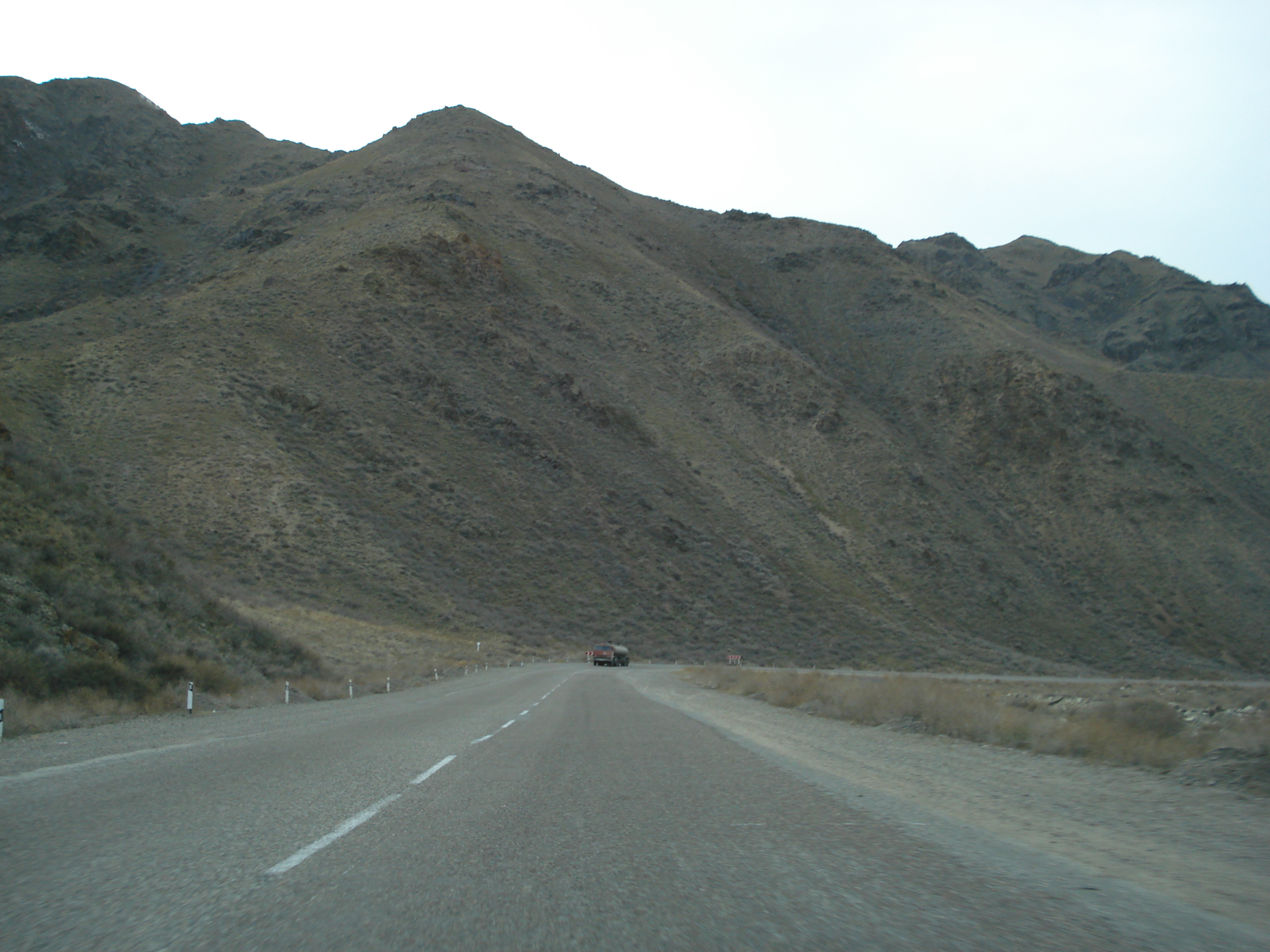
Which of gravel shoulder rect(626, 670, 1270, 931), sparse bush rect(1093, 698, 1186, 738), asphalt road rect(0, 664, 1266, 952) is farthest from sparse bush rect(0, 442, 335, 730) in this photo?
sparse bush rect(1093, 698, 1186, 738)

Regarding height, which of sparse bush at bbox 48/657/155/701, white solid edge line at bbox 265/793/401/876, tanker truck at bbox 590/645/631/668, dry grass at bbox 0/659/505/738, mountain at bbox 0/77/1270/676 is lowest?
tanker truck at bbox 590/645/631/668

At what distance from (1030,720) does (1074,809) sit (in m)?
5.95

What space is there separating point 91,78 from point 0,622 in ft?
428

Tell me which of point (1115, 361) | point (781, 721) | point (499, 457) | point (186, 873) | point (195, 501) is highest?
point (1115, 361)

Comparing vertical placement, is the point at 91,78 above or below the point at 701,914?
above

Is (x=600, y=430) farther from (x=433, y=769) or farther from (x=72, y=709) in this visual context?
(x=433, y=769)

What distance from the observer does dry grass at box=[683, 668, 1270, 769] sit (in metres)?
9.45

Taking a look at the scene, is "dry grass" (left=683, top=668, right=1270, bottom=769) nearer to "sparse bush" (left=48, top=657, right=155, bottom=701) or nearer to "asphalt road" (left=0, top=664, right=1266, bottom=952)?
"asphalt road" (left=0, top=664, right=1266, bottom=952)

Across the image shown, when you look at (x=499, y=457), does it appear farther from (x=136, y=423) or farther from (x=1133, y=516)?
(x=1133, y=516)

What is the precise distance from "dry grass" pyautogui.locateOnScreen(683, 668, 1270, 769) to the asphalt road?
→ 13.7ft

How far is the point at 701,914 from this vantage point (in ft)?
12.9

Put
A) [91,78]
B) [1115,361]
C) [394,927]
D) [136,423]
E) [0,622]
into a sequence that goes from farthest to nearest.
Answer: [91,78], [1115,361], [136,423], [0,622], [394,927]

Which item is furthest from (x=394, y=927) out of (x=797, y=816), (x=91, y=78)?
(x=91, y=78)

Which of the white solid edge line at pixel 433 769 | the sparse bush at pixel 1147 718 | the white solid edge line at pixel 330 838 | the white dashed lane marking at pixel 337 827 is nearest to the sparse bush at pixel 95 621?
the white dashed lane marking at pixel 337 827
